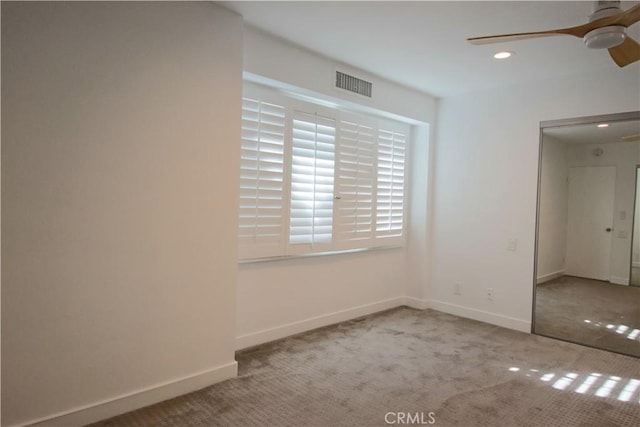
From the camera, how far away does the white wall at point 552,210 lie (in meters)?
3.92

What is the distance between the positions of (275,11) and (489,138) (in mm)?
2778

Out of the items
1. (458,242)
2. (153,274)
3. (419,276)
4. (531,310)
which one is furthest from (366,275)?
(153,274)

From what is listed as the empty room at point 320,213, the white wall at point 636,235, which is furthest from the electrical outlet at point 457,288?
the white wall at point 636,235

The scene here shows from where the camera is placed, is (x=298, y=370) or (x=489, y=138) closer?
(x=298, y=370)

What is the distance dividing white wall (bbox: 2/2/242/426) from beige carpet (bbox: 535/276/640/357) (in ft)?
10.3

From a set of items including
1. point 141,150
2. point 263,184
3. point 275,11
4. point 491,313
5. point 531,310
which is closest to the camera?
point 141,150

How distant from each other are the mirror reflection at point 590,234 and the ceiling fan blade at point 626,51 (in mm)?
1423

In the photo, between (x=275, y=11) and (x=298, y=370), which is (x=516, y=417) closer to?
(x=298, y=370)

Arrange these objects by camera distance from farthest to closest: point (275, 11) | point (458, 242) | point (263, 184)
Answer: point (458, 242) < point (263, 184) < point (275, 11)

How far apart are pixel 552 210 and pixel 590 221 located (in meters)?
0.33

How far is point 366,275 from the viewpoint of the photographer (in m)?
4.45

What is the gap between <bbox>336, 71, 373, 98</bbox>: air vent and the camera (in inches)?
144

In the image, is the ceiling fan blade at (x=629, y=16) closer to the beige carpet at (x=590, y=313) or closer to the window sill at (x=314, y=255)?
the beige carpet at (x=590, y=313)

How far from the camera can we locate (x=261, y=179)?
3295 millimetres
